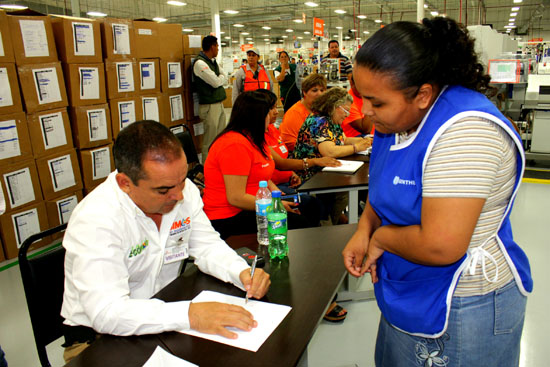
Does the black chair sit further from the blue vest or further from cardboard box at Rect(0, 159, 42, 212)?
cardboard box at Rect(0, 159, 42, 212)

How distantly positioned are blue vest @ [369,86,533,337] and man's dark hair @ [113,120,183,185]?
61 cm

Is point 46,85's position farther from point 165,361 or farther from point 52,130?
point 165,361

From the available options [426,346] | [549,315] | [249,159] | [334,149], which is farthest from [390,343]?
[334,149]

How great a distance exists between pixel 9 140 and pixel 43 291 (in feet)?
7.37

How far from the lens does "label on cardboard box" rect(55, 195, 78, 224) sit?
3.61m

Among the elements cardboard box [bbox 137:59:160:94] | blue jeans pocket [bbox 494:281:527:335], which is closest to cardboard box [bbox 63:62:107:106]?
cardboard box [bbox 137:59:160:94]

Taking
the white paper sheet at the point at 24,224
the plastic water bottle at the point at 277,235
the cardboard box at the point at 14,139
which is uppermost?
the cardboard box at the point at 14,139

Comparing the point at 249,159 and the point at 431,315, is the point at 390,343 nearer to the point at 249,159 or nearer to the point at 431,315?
the point at 431,315

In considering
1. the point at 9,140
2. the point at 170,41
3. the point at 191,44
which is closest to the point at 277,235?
the point at 9,140

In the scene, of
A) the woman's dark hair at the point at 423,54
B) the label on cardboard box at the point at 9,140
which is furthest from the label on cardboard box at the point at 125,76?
the woman's dark hair at the point at 423,54

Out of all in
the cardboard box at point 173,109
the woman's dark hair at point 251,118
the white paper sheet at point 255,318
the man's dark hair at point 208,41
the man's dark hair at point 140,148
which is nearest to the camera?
the white paper sheet at point 255,318

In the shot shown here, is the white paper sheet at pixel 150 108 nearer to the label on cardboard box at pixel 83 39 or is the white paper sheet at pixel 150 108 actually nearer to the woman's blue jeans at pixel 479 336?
the label on cardboard box at pixel 83 39

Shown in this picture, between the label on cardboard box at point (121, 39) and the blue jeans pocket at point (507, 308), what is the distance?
12.7 feet

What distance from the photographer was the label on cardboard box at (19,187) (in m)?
3.21
